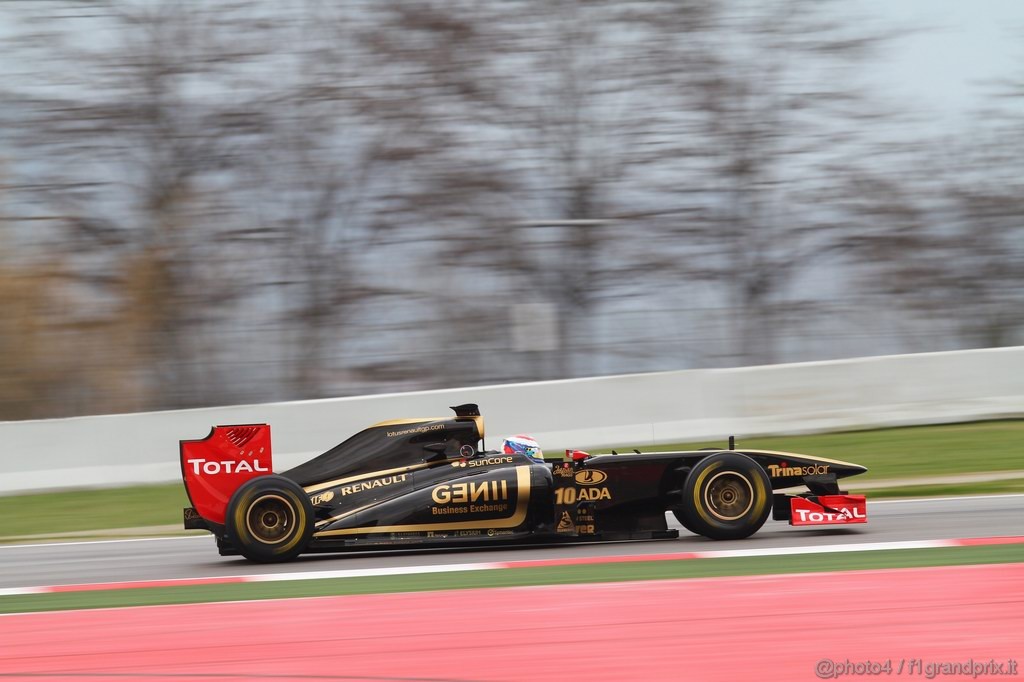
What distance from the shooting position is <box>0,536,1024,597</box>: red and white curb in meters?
7.05

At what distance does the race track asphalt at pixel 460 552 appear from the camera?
757 cm

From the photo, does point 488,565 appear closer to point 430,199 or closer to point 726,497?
point 726,497

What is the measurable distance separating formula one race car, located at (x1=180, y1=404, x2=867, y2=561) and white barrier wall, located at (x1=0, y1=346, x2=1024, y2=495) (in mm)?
5571

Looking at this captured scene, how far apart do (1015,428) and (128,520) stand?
10.2 meters

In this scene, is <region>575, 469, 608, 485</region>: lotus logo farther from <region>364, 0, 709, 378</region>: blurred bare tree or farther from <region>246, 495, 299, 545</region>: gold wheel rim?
<region>364, 0, 709, 378</region>: blurred bare tree

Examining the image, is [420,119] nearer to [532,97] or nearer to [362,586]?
[532,97]

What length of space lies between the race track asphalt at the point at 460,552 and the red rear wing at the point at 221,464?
1.54ft

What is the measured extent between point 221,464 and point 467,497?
1672 mm

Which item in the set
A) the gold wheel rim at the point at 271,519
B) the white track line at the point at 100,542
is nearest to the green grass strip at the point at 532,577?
the gold wheel rim at the point at 271,519

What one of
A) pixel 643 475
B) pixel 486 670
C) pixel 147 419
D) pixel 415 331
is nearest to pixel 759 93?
pixel 415 331

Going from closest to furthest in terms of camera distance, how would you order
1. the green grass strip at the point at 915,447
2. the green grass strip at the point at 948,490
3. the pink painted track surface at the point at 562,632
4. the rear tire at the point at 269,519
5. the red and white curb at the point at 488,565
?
1. the pink painted track surface at the point at 562,632
2. the red and white curb at the point at 488,565
3. the rear tire at the point at 269,519
4. the green grass strip at the point at 948,490
5. the green grass strip at the point at 915,447

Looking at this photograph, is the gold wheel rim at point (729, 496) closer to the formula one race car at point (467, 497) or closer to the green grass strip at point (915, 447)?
the formula one race car at point (467, 497)

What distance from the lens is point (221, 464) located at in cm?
770

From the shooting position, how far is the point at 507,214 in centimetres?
1803
